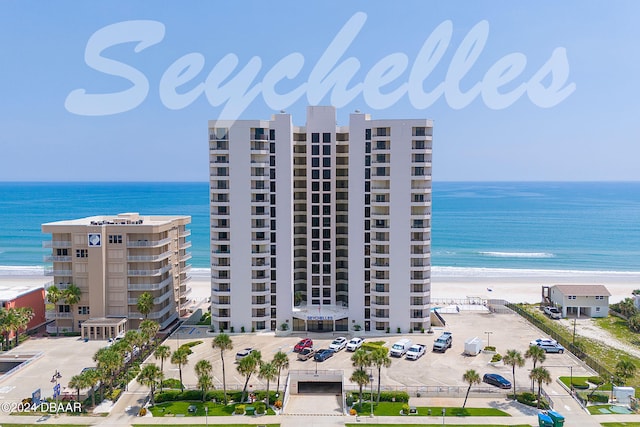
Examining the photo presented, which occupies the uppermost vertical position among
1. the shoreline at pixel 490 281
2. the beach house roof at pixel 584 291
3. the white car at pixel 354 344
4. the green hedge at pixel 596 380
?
the beach house roof at pixel 584 291

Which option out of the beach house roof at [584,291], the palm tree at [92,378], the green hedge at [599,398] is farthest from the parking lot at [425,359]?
the beach house roof at [584,291]

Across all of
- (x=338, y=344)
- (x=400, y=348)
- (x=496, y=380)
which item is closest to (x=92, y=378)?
(x=338, y=344)

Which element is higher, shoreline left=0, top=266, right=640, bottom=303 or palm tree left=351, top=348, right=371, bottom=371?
palm tree left=351, top=348, right=371, bottom=371

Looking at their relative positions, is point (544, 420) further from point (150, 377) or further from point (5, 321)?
point (5, 321)

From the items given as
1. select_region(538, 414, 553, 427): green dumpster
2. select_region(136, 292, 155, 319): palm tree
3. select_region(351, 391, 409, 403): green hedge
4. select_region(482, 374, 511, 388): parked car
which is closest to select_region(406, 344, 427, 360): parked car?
select_region(482, 374, 511, 388): parked car

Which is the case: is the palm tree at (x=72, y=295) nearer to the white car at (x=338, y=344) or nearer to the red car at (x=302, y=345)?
the red car at (x=302, y=345)

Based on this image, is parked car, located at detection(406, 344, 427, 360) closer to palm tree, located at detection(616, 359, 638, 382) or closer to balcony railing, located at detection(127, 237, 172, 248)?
palm tree, located at detection(616, 359, 638, 382)
